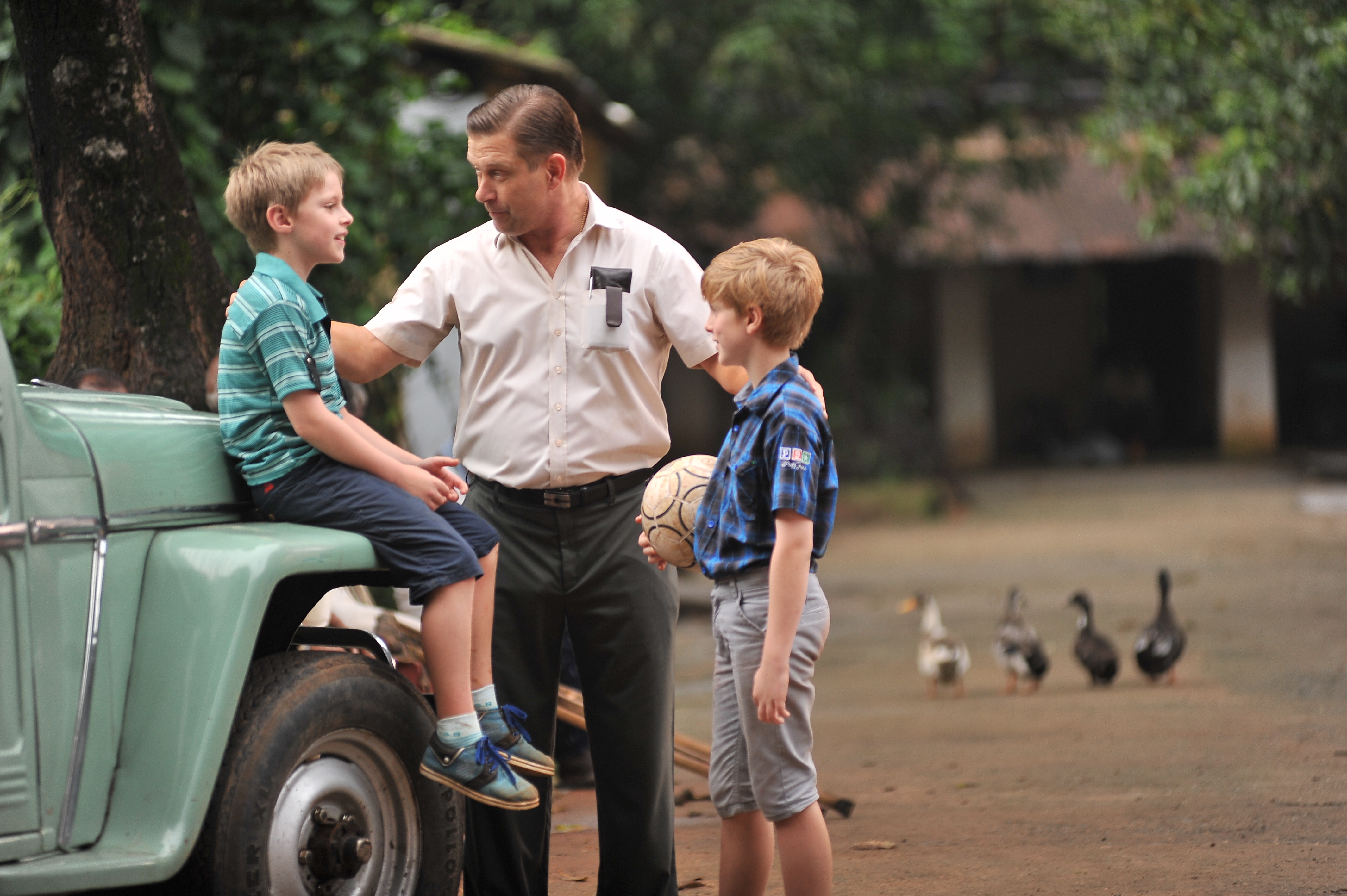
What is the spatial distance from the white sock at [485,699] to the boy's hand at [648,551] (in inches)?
20.9

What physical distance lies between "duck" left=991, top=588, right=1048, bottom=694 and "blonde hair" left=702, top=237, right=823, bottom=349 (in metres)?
5.38

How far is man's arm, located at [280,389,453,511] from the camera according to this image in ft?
11.2

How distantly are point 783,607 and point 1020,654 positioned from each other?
5.46 meters

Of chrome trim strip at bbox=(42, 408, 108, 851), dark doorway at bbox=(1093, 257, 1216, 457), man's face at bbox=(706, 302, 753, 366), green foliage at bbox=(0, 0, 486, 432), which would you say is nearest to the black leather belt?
man's face at bbox=(706, 302, 753, 366)

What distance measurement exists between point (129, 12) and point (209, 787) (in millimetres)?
3001

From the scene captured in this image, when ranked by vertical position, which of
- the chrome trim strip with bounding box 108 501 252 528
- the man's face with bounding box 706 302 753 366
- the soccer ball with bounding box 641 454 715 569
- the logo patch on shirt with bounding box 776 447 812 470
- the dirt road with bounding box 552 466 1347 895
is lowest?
the dirt road with bounding box 552 466 1347 895

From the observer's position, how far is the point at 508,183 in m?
3.80

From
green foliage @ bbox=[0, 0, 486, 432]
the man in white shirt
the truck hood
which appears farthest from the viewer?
green foliage @ bbox=[0, 0, 486, 432]

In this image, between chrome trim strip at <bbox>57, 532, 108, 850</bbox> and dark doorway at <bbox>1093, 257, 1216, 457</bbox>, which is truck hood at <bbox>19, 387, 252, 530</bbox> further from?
dark doorway at <bbox>1093, 257, 1216, 457</bbox>

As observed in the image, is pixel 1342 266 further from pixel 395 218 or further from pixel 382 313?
pixel 382 313

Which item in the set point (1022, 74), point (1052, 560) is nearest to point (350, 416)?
point (1052, 560)

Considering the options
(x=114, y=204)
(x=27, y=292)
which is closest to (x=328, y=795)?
(x=114, y=204)

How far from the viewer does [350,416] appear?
12.2 feet

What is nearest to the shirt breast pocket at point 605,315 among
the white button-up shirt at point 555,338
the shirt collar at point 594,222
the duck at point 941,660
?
the white button-up shirt at point 555,338
